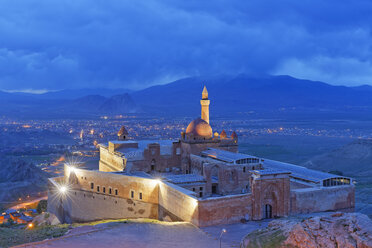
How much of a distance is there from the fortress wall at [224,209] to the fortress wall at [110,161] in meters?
17.4

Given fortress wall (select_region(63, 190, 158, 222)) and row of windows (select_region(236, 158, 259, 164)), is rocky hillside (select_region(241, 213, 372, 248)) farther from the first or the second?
row of windows (select_region(236, 158, 259, 164))

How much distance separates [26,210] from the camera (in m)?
62.8

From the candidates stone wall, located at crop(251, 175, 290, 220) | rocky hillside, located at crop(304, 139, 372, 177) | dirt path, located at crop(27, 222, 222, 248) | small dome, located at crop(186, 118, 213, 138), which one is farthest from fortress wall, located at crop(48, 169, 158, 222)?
rocky hillside, located at crop(304, 139, 372, 177)

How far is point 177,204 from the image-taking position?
33625 millimetres

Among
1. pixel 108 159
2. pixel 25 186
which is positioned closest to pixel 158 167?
pixel 108 159

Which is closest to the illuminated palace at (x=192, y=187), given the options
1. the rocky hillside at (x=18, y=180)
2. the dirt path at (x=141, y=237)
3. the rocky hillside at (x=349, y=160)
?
the dirt path at (x=141, y=237)

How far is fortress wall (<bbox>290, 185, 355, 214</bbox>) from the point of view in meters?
34.9

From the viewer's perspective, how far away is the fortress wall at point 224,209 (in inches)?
1206

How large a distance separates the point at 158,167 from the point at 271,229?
2323 centimetres

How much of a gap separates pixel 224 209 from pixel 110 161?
74.6 ft

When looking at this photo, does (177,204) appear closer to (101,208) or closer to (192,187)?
(192,187)

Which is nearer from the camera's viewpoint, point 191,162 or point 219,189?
point 219,189

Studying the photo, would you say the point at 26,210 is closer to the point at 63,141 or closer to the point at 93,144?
the point at 93,144

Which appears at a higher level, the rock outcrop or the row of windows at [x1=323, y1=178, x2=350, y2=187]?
the row of windows at [x1=323, y1=178, x2=350, y2=187]
